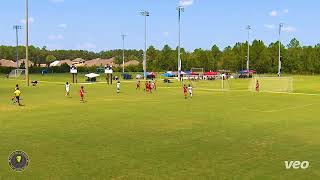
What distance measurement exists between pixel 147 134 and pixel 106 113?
376 inches

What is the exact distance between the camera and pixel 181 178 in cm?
1266

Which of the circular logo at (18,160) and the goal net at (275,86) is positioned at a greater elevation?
the goal net at (275,86)

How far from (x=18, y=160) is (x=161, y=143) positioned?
19.8 feet

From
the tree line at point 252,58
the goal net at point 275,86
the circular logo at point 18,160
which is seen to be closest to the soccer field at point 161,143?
the circular logo at point 18,160

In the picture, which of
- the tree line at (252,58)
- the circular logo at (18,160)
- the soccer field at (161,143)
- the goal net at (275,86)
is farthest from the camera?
the tree line at (252,58)

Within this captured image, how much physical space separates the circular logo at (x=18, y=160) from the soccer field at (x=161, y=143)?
0.22 meters

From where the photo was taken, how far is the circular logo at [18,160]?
1390cm

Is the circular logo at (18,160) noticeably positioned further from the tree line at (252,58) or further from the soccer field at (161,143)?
the tree line at (252,58)

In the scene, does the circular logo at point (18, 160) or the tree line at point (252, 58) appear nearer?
the circular logo at point (18, 160)

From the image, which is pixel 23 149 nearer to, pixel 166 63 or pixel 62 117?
pixel 62 117

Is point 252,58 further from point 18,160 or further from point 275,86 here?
point 18,160

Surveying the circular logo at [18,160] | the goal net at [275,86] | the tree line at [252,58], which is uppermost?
the tree line at [252,58]

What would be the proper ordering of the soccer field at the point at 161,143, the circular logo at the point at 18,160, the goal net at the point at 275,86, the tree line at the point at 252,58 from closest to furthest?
1. the soccer field at the point at 161,143
2. the circular logo at the point at 18,160
3. the goal net at the point at 275,86
4. the tree line at the point at 252,58

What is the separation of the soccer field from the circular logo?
0.22m
